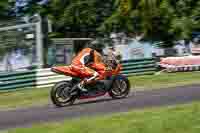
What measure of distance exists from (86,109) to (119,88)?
2.49 meters

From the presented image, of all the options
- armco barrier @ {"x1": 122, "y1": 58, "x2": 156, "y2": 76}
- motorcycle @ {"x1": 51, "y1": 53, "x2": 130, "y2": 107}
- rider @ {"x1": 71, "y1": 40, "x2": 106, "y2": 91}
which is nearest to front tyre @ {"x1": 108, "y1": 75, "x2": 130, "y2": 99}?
motorcycle @ {"x1": 51, "y1": 53, "x2": 130, "y2": 107}

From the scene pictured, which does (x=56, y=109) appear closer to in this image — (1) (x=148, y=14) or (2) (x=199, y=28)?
(1) (x=148, y=14)

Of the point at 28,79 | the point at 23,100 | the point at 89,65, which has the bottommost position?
the point at 23,100

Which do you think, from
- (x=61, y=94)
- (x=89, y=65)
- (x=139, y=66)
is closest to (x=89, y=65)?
(x=89, y=65)

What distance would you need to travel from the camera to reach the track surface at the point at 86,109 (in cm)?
1140

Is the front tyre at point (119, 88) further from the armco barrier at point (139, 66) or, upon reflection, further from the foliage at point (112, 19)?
the foliage at point (112, 19)

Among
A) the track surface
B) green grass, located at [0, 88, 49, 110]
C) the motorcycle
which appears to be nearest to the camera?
Result: the track surface

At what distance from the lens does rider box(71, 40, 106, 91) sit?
14305 millimetres

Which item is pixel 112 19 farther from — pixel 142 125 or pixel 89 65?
pixel 142 125

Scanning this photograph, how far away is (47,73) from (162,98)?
983 centimetres

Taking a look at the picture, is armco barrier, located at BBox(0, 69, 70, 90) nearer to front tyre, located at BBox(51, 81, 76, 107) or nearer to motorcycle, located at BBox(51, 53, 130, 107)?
motorcycle, located at BBox(51, 53, 130, 107)

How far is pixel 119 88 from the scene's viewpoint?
15000 mm

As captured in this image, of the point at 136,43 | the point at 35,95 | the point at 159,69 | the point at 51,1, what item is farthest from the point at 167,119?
the point at 51,1

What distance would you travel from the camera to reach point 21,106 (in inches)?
602
